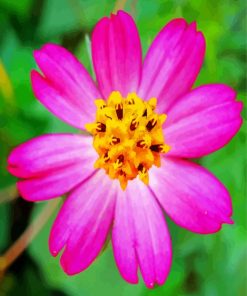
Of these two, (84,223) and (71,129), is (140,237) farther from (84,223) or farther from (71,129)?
(71,129)

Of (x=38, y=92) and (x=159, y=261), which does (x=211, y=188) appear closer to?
(x=159, y=261)

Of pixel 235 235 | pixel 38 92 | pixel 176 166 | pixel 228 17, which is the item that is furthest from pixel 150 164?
pixel 228 17

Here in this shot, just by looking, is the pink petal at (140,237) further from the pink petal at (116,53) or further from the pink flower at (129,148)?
the pink petal at (116,53)

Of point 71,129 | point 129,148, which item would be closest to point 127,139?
point 129,148

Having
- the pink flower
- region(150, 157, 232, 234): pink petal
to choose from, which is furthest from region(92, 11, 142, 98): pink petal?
region(150, 157, 232, 234): pink petal

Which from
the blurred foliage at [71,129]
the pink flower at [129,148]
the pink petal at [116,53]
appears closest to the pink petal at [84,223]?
the pink flower at [129,148]

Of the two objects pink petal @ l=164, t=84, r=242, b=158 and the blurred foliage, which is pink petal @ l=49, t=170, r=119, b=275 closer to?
pink petal @ l=164, t=84, r=242, b=158

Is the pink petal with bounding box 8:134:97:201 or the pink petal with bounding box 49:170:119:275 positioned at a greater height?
the pink petal with bounding box 8:134:97:201
